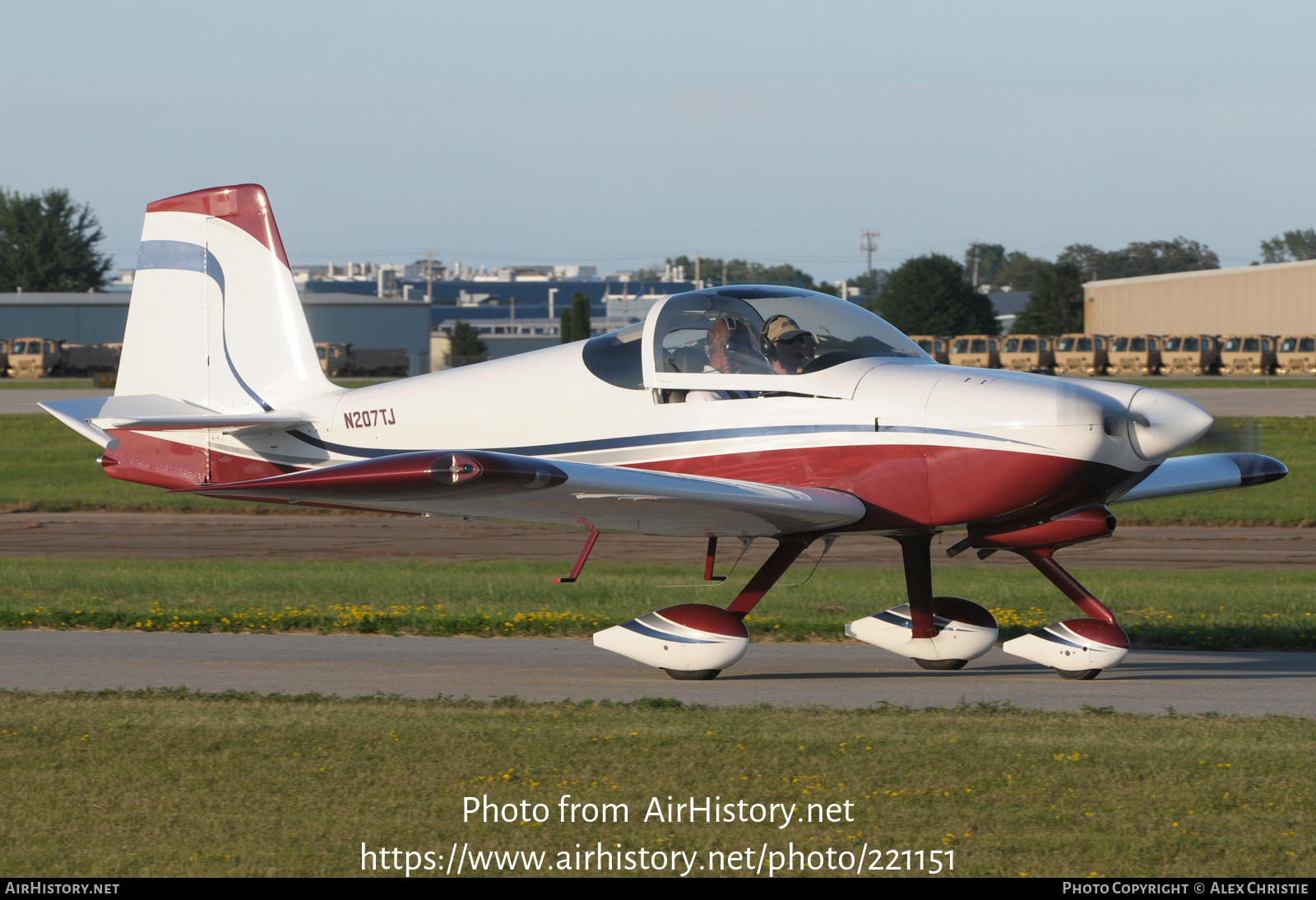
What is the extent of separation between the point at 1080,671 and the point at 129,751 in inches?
215

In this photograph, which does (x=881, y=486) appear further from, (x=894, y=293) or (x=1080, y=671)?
(x=894, y=293)

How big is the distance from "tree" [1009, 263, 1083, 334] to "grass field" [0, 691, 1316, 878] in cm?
8520

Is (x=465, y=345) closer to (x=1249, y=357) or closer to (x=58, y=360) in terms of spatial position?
(x=58, y=360)

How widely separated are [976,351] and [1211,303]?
22786 mm

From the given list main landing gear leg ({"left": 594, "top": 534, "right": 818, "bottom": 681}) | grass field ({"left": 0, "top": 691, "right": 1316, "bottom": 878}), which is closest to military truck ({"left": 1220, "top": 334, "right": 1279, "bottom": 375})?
main landing gear leg ({"left": 594, "top": 534, "right": 818, "bottom": 681})

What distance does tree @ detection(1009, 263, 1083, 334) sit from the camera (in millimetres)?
88562

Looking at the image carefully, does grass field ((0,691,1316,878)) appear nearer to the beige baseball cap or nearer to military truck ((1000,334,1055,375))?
the beige baseball cap

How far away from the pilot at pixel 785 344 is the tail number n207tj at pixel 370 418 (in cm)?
294

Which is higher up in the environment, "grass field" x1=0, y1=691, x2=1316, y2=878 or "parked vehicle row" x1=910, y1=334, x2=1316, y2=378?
"parked vehicle row" x1=910, y1=334, x2=1316, y2=378

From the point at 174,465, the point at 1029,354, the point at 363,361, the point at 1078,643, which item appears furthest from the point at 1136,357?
the point at 174,465

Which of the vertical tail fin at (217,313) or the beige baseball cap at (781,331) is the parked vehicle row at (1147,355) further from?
the beige baseball cap at (781,331)

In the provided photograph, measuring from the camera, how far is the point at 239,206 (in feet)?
35.4

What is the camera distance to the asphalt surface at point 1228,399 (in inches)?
1421
